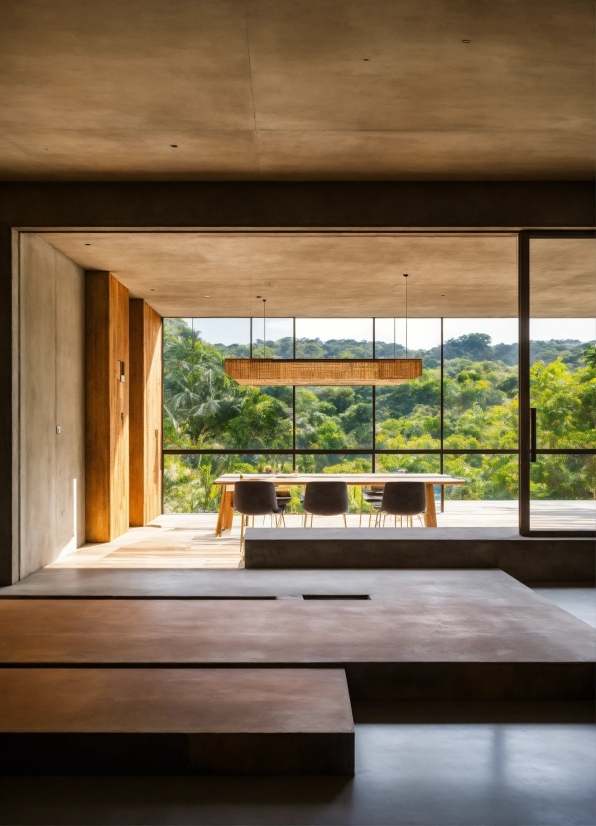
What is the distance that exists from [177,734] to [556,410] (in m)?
4.47

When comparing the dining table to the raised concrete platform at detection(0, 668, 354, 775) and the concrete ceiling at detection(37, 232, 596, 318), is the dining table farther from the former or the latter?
the raised concrete platform at detection(0, 668, 354, 775)

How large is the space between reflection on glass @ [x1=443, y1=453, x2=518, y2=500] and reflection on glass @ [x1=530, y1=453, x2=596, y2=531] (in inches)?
151

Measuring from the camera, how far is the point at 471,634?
3.37 metres

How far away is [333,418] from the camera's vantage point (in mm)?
10008

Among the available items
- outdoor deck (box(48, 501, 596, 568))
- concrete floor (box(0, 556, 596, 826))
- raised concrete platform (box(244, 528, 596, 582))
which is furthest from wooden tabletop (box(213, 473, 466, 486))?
concrete floor (box(0, 556, 596, 826))

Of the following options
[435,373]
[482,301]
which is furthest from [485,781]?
[435,373]

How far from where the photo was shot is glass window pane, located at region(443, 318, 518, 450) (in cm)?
1002

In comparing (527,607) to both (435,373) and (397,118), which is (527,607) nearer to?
(397,118)

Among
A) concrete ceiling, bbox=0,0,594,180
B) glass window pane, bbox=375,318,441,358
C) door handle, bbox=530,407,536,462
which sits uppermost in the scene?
concrete ceiling, bbox=0,0,594,180

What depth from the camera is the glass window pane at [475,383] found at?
10016 mm

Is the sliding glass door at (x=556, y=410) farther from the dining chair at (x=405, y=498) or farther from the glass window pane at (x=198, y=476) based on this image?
the glass window pane at (x=198, y=476)

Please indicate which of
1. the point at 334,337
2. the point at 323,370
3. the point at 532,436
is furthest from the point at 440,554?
the point at 334,337

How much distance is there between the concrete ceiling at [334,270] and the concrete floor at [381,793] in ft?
12.5

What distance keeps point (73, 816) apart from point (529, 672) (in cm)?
194
